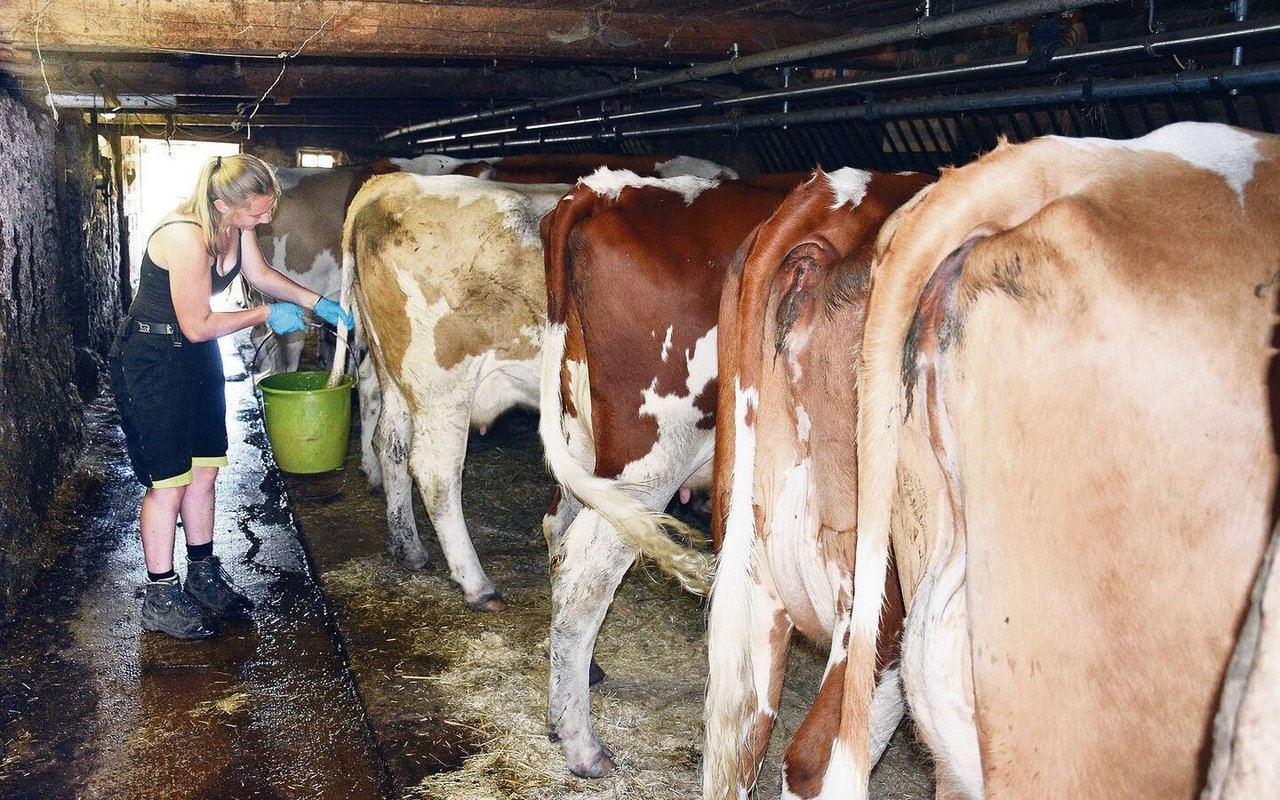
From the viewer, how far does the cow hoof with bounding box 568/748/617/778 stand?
322cm

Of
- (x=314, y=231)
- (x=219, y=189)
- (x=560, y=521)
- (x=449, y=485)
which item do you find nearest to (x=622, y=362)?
(x=560, y=521)

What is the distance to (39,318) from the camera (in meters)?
5.72

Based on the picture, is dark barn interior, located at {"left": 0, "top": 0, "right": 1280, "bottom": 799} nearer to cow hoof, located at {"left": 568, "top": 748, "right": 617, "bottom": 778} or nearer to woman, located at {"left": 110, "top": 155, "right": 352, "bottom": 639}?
cow hoof, located at {"left": 568, "top": 748, "right": 617, "bottom": 778}

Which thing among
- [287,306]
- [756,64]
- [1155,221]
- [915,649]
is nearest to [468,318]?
[287,306]

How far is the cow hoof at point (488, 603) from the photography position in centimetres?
447

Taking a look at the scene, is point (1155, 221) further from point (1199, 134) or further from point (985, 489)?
point (985, 489)

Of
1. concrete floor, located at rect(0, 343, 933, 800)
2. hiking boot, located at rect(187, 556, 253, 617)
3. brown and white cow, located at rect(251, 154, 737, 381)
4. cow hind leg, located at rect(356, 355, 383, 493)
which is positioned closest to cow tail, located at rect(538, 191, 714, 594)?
concrete floor, located at rect(0, 343, 933, 800)

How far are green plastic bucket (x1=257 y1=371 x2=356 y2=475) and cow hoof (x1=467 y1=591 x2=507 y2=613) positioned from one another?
80.8 inches

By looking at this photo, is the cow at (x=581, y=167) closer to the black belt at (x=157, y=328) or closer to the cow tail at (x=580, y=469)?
the black belt at (x=157, y=328)

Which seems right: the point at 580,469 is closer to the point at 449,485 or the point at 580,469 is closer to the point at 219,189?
the point at 449,485

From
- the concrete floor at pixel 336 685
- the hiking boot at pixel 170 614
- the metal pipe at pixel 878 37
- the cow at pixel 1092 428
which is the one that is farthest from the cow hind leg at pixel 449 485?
the cow at pixel 1092 428

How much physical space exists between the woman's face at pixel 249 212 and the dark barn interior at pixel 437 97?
71cm

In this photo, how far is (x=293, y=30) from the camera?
13.7ft

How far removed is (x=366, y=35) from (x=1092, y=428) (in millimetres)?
3858
